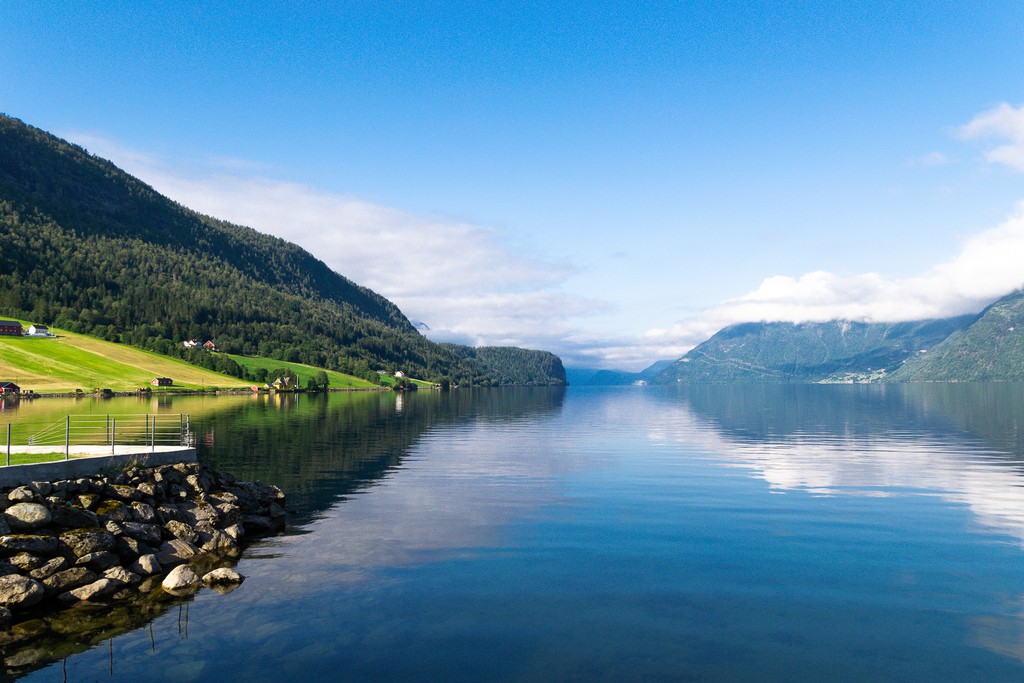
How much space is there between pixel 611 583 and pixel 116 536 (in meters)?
24.1

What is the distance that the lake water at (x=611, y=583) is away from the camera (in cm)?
2044

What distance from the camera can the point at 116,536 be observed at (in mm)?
30156

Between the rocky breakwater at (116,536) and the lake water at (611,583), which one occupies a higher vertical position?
the rocky breakwater at (116,536)

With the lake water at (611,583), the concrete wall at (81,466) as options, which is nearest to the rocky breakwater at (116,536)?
the concrete wall at (81,466)

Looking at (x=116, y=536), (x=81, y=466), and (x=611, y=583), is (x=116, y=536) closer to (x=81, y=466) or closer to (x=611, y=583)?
(x=81, y=466)

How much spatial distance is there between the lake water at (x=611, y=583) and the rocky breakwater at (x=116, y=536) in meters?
2.72

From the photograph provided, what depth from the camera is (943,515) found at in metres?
41.3

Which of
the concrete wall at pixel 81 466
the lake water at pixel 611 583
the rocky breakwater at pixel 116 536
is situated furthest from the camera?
the concrete wall at pixel 81 466

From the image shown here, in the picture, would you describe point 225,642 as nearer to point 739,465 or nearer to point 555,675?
point 555,675

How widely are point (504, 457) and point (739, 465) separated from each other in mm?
26131

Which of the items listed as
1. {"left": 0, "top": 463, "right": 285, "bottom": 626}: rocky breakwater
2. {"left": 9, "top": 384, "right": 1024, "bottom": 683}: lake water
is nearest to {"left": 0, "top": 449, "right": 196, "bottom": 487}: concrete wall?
{"left": 0, "top": 463, "right": 285, "bottom": 626}: rocky breakwater

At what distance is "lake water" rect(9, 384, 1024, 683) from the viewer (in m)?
20.4

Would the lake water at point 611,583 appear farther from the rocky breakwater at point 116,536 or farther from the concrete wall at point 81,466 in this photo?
the concrete wall at point 81,466

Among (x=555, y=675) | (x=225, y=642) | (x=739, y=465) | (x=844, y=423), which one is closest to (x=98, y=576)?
(x=225, y=642)
